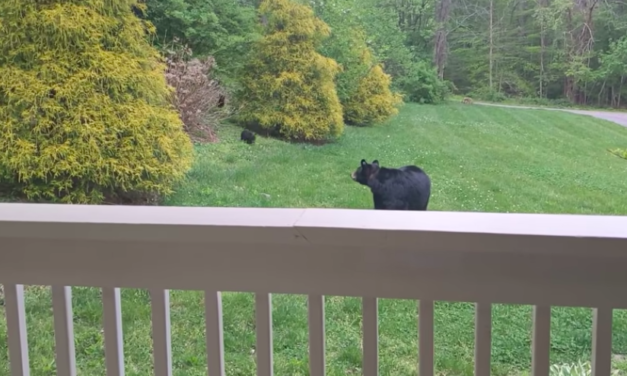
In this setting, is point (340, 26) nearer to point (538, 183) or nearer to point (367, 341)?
point (538, 183)

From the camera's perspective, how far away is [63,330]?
73 cm

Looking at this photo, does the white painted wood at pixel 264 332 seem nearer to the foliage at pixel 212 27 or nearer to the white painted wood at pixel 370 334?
the white painted wood at pixel 370 334

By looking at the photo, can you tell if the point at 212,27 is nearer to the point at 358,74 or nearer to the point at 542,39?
the point at 358,74

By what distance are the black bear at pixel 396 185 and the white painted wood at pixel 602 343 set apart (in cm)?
83

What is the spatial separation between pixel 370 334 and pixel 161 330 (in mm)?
244


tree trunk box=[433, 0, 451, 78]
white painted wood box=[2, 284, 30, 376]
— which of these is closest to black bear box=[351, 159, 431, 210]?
tree trunk box=[433, 0, 451, 78]

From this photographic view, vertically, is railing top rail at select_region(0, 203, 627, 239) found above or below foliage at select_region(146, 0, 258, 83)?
below

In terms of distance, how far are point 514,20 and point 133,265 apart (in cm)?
119

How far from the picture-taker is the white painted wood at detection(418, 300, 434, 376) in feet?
2.11

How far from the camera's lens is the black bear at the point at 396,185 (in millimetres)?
1476

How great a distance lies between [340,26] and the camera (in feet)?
5.43

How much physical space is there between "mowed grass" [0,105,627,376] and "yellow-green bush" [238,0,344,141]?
63 mm

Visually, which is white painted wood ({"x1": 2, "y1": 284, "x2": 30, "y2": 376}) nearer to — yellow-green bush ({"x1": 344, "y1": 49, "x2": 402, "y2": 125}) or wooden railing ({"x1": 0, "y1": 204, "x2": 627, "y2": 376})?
wooden railing ({"x1": 0, "y1": 204, "x2": 627, "y2": 376})

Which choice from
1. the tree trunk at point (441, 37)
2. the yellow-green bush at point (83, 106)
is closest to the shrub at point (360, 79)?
the tree trunk at point (441, 37)
